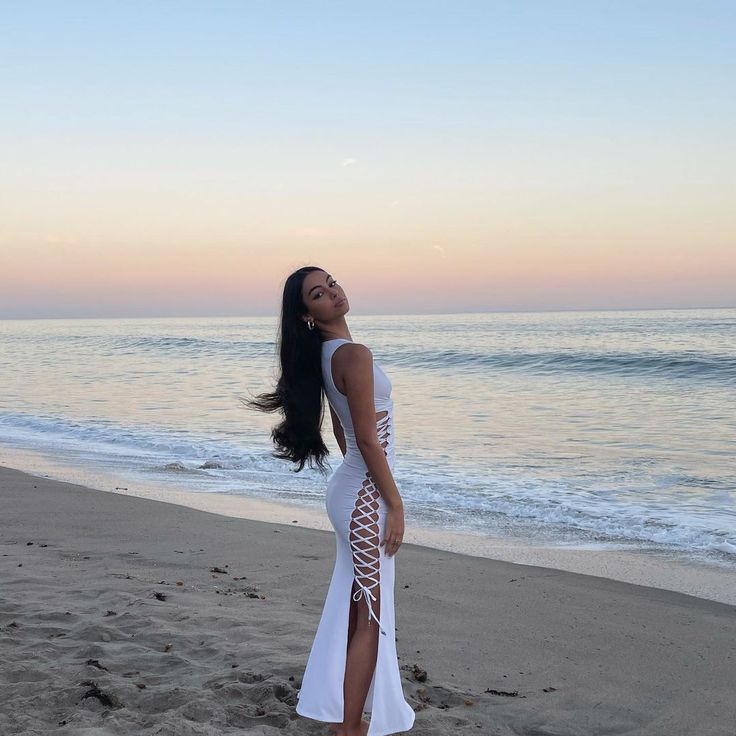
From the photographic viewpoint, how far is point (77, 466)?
1076 cm

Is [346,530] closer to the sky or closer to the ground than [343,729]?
closer to the sky

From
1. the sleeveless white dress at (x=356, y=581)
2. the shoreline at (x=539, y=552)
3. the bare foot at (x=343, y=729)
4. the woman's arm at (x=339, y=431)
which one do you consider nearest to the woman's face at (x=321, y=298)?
the sleeveless white dress at (x=356, y=581)

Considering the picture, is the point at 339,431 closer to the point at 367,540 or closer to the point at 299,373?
the point at 299,373

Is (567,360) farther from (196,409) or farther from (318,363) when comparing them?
(318,363)

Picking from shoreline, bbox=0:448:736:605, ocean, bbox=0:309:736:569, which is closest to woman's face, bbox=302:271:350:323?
shoreline, bbox=0:448:736:605

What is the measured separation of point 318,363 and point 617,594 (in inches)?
128

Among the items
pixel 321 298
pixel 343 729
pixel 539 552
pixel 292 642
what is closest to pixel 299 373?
pixel 321 298

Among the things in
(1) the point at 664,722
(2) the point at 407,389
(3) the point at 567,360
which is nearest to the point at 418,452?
(1) the point at 664,722

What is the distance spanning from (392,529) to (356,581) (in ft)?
0.84

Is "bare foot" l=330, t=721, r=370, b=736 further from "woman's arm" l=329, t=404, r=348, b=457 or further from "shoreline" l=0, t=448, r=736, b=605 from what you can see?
"shoreline" l=0, t=448, r=736, b=605

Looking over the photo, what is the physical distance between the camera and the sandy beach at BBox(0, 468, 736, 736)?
3.32 m

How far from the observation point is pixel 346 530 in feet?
9.57

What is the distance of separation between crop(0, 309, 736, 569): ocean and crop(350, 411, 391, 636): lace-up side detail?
4.12 m

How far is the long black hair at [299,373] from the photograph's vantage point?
9.84ft
